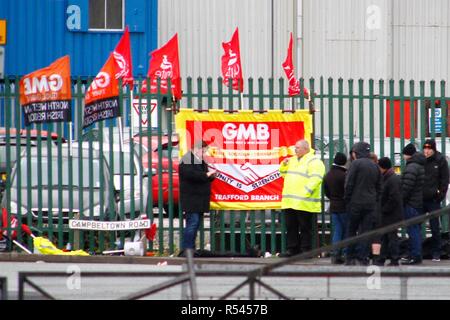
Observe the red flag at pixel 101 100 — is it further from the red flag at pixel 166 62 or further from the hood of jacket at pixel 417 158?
the red flag at pixel 166 62

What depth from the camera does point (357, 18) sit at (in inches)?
1410

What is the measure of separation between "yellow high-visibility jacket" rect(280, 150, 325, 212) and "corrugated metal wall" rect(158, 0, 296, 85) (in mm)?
17956

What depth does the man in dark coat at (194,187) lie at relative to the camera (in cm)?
1752

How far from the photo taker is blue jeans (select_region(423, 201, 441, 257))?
1759 centimetres

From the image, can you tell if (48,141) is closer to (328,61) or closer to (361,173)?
(361,173)

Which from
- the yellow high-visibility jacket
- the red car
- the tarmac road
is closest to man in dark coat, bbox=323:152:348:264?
the yellow high-visibility jacket

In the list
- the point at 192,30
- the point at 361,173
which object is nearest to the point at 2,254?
the point at 361,173

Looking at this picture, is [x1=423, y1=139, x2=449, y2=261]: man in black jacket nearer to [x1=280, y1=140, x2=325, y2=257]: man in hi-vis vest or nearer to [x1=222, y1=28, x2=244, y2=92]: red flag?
[x1=280, y1=140, x2=325, y2=257]: man in hi-vis vest

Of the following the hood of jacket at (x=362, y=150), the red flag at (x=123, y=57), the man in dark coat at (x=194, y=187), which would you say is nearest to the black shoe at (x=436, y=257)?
the hood of jacket at (x=362, y=150)

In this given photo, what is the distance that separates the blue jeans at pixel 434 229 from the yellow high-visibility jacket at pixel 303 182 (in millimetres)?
1541

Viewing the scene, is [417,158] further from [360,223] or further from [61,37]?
[61,37]

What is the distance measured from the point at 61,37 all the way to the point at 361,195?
768 inches

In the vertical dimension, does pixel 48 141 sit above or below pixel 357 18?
below
